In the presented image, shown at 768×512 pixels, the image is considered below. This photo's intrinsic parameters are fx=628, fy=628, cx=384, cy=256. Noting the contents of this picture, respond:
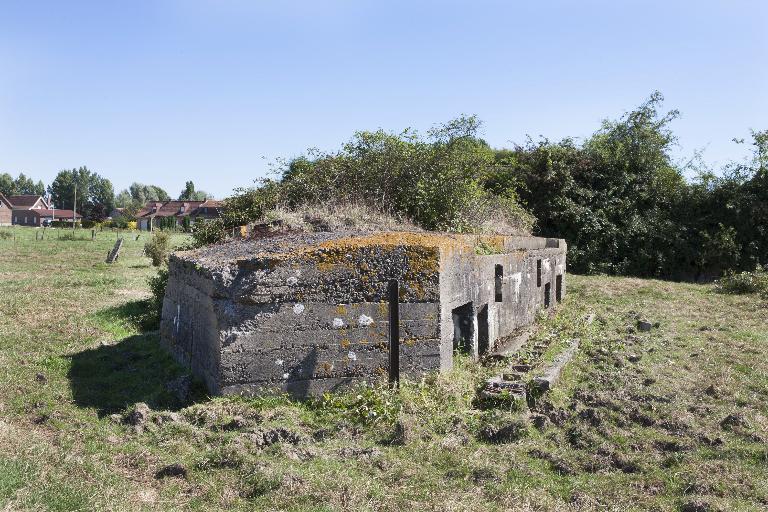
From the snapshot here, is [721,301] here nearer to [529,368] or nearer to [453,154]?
[453,154]

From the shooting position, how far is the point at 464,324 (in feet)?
29.0

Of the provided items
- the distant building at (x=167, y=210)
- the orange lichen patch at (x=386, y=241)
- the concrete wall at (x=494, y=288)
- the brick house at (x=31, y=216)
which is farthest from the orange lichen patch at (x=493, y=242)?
the brick house at (x=31, y=216)

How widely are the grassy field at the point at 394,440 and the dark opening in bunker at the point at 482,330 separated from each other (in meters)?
0.74

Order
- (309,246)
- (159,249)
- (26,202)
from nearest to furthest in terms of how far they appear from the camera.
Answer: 1. (309,246)
2. (159,249)
3. (26,202)

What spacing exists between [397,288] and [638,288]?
13.2 metres

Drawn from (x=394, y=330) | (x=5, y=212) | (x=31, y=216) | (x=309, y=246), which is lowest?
(x=394, y=330)

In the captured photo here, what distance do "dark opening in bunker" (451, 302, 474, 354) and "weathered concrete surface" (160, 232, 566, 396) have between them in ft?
3.01

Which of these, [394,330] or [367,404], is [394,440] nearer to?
A: [367,404]

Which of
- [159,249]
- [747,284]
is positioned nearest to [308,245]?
[747,284]

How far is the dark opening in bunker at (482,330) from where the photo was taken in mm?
9438

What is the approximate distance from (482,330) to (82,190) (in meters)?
132

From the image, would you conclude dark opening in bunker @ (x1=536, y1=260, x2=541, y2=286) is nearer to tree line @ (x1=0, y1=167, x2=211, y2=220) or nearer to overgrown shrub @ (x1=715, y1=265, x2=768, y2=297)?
overgrown shrub @ (x1=715, y1=265, x2=768, y2=297)

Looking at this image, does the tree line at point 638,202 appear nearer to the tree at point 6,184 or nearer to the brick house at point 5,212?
the brick house at point 5,212

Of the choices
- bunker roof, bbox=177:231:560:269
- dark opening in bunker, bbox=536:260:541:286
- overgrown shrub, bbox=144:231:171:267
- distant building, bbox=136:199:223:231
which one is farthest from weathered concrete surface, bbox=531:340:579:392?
distant building, bbox=136:199:223:231
